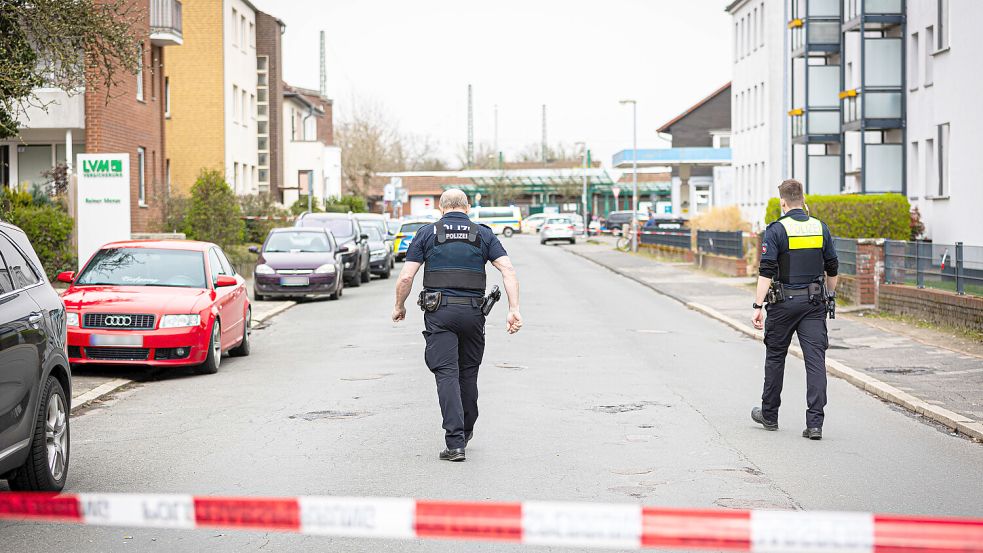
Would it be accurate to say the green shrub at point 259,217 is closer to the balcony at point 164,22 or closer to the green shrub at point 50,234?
the balcony at point 164,22

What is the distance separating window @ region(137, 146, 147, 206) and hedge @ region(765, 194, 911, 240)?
18.2 meters

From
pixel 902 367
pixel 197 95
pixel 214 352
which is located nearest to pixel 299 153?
pixel 197 95

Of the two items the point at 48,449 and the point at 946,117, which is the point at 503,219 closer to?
the point at 946,117

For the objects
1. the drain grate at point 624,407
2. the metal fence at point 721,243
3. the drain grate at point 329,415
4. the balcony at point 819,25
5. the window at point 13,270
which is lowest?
the drain grate at point 624,407

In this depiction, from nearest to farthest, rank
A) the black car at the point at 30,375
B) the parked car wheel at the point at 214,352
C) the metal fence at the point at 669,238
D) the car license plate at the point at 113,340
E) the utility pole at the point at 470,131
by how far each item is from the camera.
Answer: the black car at the point at 30,375 → the car license plate at the point at 113,340 → the parked car wheel at the point at 214,352 → the metal fence at the point at 669,238 → the utility pole at the point at 470,131

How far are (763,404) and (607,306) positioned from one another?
14593 mm

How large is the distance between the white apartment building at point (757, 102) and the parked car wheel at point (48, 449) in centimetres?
4540

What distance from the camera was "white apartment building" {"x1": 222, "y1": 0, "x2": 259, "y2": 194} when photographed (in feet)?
167

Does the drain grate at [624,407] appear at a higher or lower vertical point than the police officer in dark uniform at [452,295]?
lower

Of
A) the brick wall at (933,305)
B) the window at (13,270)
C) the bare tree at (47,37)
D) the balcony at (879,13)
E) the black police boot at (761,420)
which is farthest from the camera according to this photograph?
the balcony at (879,13)

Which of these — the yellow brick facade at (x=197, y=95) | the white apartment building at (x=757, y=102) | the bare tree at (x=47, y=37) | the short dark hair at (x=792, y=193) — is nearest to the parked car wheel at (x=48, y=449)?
the short dark hair at (x=792, y=193)

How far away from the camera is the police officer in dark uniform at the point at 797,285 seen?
9.58 metres

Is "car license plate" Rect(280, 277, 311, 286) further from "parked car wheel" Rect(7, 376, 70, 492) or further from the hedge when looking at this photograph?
"parked car wheel" Rect(7, 376, 70, 492)

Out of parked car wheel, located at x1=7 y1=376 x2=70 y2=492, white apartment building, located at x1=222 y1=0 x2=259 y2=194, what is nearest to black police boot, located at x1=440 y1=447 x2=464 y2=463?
parked car wheel, located at x1=7 y1=376 x2=70 y2=492
